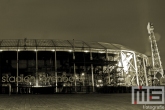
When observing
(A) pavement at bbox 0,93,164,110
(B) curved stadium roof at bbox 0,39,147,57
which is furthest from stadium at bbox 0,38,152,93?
(A) pavement at bbox 0,93,164,110

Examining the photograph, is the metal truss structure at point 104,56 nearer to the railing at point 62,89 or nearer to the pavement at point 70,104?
the railing at point 62,89

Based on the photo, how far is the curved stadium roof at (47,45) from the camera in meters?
54.1

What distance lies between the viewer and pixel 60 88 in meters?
52.8

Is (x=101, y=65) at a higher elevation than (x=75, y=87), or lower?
higher

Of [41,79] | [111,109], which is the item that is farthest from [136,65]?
[111,109]

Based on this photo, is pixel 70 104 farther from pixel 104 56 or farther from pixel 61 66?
pixel 104 56

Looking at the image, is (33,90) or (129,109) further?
(33,90)

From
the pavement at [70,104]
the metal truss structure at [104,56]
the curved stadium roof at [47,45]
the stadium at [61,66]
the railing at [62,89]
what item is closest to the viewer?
the pavement at [70,104]

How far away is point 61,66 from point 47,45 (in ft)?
16.7

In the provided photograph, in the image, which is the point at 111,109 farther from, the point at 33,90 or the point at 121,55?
the point at 121,55

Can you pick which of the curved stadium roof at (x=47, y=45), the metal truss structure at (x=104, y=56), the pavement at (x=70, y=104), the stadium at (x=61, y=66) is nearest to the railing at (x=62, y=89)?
the stadium at (x=61, y=66)

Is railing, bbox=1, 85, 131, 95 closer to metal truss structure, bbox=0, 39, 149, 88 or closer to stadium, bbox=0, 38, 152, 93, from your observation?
stadium, bbox=0, 38, 152, 93

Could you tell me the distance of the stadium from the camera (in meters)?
53.4

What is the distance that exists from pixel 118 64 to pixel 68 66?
11.4m
